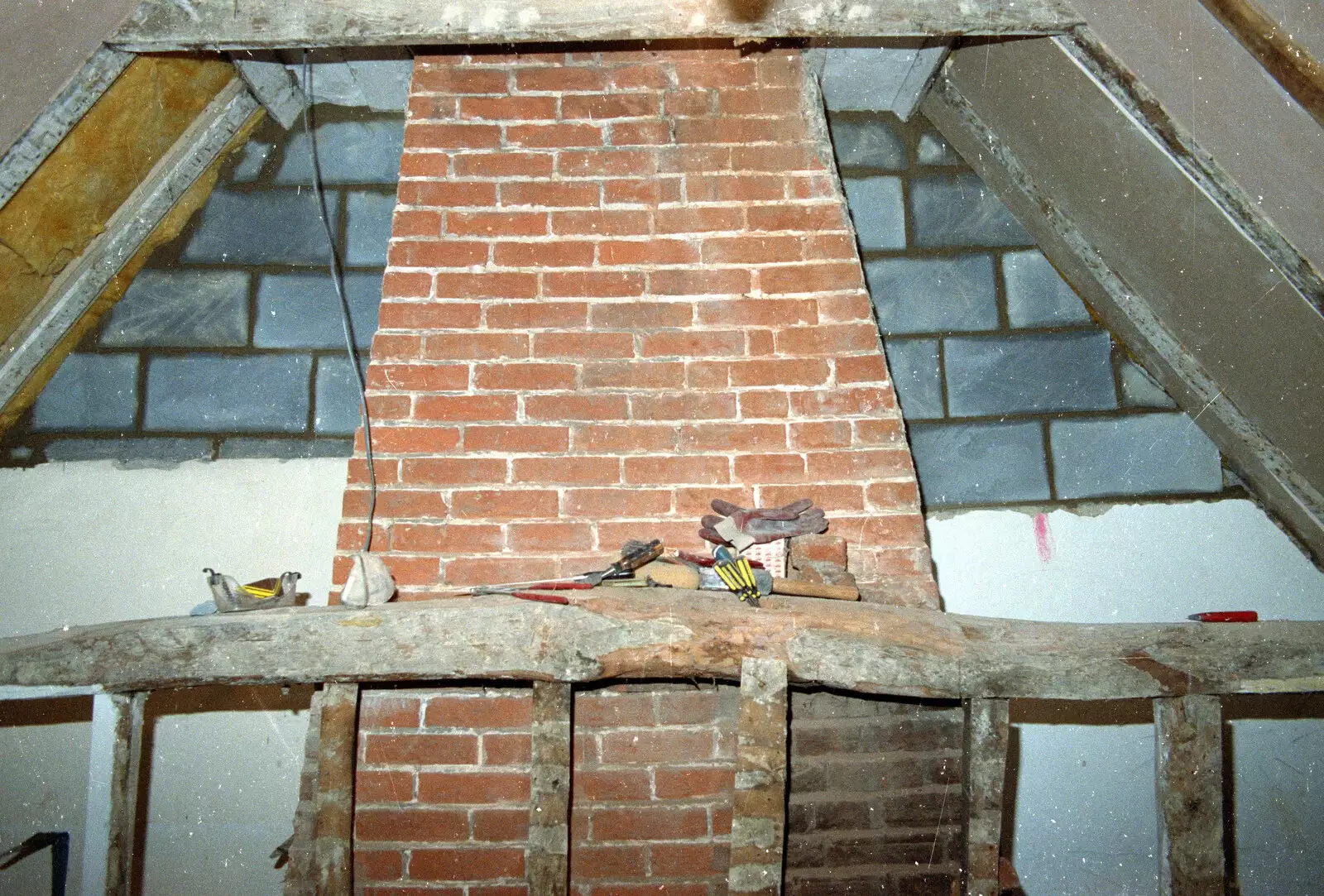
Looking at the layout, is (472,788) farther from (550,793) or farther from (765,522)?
(765,522)

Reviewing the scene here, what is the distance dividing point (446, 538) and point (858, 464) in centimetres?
95

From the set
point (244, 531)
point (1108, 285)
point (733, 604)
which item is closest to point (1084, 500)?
point (1108, 285)

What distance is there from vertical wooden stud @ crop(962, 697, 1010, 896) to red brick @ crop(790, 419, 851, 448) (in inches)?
26.1

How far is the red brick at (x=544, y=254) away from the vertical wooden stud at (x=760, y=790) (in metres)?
1.06

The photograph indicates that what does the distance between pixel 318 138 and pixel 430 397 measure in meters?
1.09

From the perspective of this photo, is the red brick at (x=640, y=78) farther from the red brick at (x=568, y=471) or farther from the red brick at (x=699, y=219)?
the red brick at (x=568, y=471)

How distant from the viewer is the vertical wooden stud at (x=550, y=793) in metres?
1.61

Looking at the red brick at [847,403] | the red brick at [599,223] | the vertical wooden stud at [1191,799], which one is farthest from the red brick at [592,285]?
the vertical wooden stud at [1191,799]

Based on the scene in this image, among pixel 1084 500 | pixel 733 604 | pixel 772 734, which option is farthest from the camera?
pixel 1084 500

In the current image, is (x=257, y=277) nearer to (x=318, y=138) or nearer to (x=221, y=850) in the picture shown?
(x=318, y=138)

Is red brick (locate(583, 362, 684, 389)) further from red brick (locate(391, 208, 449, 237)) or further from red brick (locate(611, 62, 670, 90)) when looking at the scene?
red brick (locate(611, 62, 670, 90))

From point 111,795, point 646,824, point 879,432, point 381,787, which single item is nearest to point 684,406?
point 879,432

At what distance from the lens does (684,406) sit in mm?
2035

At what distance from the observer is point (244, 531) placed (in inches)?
94.3
